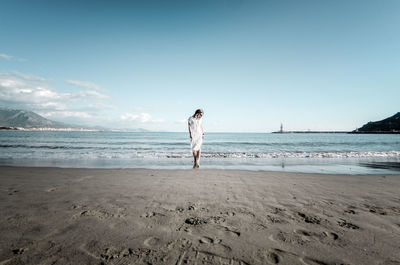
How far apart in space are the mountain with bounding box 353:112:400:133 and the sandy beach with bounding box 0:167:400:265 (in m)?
143

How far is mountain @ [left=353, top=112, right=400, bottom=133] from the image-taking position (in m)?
110

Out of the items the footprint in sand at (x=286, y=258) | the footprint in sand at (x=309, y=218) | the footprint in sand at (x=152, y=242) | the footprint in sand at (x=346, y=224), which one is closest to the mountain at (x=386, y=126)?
the footprint in sand at (x=346, y=224)

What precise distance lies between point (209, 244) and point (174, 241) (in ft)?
1.36

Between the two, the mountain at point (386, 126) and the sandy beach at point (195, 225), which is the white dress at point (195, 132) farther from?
the mountain at point (386, 126)

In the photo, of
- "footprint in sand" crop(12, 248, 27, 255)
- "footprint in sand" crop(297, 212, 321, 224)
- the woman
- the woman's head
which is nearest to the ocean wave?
the woman

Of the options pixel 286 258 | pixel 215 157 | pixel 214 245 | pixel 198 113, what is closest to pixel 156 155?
pixel 215 157

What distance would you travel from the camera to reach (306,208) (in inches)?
142

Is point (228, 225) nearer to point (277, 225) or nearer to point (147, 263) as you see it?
point (277, 225)

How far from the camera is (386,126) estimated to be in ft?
382

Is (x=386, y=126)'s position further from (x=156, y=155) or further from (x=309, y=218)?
(x=309, y=218)

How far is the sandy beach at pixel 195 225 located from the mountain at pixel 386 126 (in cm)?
14307

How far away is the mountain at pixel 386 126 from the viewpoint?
362ft

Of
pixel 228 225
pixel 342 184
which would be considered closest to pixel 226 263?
pixel 228 225

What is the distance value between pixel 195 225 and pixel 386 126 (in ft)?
516
